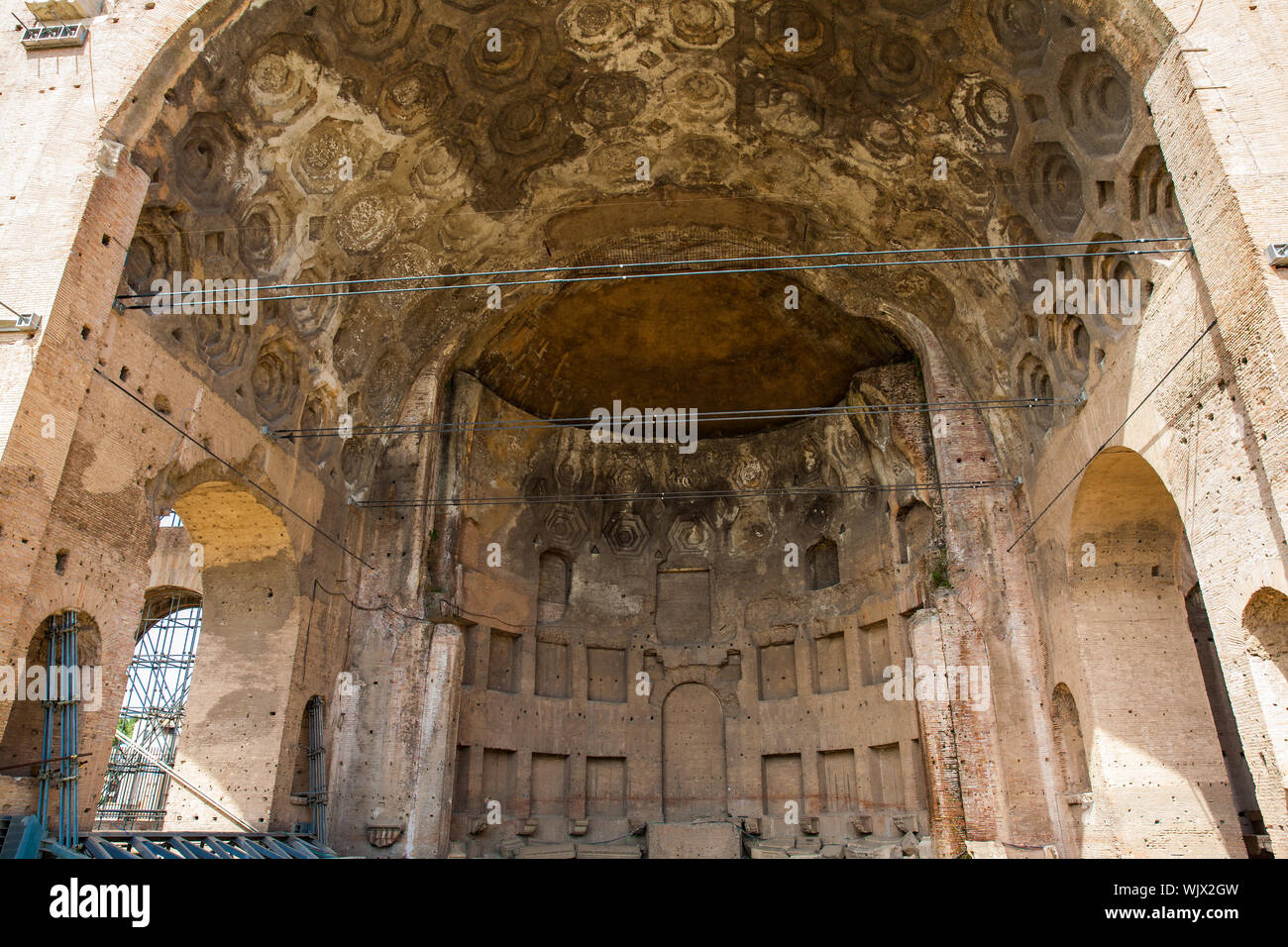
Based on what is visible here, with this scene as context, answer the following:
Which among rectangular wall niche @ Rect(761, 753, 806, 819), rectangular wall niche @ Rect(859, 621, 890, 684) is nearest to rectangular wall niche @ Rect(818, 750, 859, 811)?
rectangular wall niche @ Rect(761, 753, 806, 819)

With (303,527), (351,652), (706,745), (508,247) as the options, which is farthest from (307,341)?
(706,745)

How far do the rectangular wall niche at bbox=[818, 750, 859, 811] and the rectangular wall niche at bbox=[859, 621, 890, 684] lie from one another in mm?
1594

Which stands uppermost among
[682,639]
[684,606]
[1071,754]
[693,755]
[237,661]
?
[684,606]

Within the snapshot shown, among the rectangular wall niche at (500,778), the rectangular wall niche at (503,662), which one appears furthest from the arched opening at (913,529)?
the rectangular wall niche at (500,778)

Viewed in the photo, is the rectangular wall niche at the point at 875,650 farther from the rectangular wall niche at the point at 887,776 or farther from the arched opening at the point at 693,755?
the arched opening at the point at 693,755

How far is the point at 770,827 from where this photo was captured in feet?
61.4

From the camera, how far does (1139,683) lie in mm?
11914

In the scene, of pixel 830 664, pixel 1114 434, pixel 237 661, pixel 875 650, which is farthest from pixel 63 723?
pixel 830 664

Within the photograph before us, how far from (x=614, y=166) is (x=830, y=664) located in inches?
428

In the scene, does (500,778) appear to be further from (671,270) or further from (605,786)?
(671,270)

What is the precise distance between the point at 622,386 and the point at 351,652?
8.55m

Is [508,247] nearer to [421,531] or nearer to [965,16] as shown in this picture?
[421,531]

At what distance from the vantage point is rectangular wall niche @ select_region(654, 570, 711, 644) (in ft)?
68.9

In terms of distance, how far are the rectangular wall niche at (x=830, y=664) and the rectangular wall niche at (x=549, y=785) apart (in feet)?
18.6
